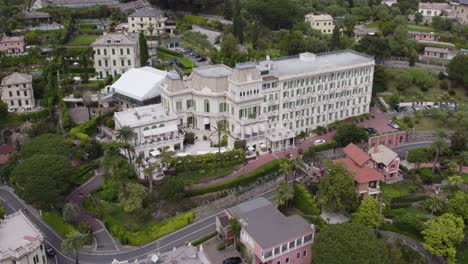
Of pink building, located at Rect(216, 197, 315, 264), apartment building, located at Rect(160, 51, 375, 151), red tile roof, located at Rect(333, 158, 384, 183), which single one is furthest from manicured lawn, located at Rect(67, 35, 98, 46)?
red tile roof, located at Rect(333, 158, 384, 183)

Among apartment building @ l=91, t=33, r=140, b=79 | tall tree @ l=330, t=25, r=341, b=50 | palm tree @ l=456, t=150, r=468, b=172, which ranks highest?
tall tree @ l=330, t=25, r=341, b=50

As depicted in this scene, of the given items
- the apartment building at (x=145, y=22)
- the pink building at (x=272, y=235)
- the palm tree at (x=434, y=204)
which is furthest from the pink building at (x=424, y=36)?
the pink building at (x=272, y=235)

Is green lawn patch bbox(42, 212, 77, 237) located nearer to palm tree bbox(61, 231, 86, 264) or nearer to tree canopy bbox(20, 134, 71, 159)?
palm tree bbox(61, 231, 86, 264)

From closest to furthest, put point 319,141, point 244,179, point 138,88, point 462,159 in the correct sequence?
point 244,179
point 462,159
point 319,141
point 138,88

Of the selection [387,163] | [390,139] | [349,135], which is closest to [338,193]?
[387,163]

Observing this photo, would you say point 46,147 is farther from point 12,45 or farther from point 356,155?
point 12,45

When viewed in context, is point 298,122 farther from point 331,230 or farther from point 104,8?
point 104,8
